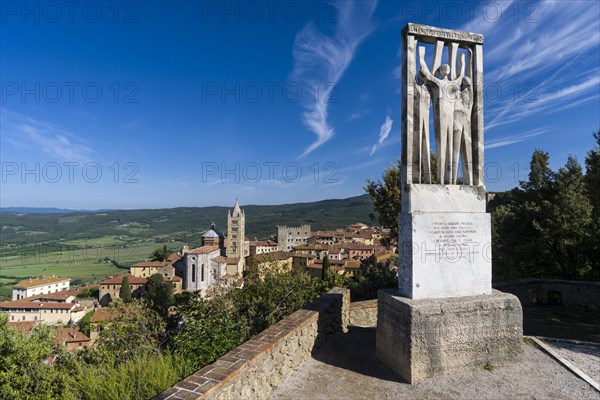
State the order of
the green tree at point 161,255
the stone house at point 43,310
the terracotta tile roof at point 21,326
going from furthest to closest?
Result: the green tree at point 161,255, the stone house at point 43,310, the terracotta tile roof at point 21,326

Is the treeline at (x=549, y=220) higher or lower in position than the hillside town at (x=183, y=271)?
higher

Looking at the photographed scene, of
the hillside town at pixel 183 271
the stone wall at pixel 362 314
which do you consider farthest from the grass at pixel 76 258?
the stone wall at pixel 362 314

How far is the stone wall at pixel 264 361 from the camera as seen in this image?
3113mm

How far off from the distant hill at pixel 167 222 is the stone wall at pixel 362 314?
115464mm

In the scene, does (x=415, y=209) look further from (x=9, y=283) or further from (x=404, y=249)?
(x=9, y=283)

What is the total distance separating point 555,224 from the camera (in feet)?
41.9

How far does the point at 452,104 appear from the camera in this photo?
554cm

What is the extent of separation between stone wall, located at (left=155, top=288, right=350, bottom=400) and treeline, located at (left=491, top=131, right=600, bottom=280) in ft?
37.3

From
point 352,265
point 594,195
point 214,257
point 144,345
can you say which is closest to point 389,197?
point 594,195

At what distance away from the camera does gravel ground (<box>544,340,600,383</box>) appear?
513cm

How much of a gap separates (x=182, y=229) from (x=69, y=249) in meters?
49.6

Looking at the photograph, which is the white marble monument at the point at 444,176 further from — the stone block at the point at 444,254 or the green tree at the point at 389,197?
the green tree at the point at 389,197

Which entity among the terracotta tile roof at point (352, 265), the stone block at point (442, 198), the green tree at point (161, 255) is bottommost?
the green tree at point (161, 255)

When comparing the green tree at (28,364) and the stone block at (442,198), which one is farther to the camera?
the green tree at (28,364)
